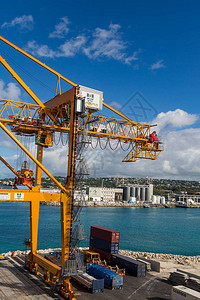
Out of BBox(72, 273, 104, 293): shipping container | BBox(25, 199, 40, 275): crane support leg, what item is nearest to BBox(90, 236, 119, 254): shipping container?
BBox(72, 273, 104, 293): shipping container

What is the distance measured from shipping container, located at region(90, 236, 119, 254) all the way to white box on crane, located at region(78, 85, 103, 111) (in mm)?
15986

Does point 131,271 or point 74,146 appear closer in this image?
point 74,146

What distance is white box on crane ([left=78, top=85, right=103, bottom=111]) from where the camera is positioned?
22.3 metres

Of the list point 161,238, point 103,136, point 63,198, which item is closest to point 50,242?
point 161,238

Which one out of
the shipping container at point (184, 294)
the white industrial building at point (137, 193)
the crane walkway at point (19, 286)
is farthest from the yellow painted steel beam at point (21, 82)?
the white industrial building at point (137, 193)

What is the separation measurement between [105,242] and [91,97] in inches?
680

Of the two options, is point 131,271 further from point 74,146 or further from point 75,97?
point 75,97

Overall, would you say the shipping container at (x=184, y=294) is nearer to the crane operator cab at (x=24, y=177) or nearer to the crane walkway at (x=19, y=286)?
the crane walkway at (x=19, y=286)

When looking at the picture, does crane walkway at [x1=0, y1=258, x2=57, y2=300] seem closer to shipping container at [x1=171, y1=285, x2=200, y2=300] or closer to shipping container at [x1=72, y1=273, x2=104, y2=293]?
shipping container at [x1=72, y1=273, x2=104, y2=293]

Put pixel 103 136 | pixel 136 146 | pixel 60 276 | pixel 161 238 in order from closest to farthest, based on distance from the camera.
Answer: pixel 60 276 < pixel 103 136 < pixel 136 146 < pixel 161 238

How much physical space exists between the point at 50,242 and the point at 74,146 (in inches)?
1418

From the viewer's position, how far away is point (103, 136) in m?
29.8

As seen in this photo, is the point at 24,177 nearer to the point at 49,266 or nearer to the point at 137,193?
the point at 49,266

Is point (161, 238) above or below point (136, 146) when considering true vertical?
below
